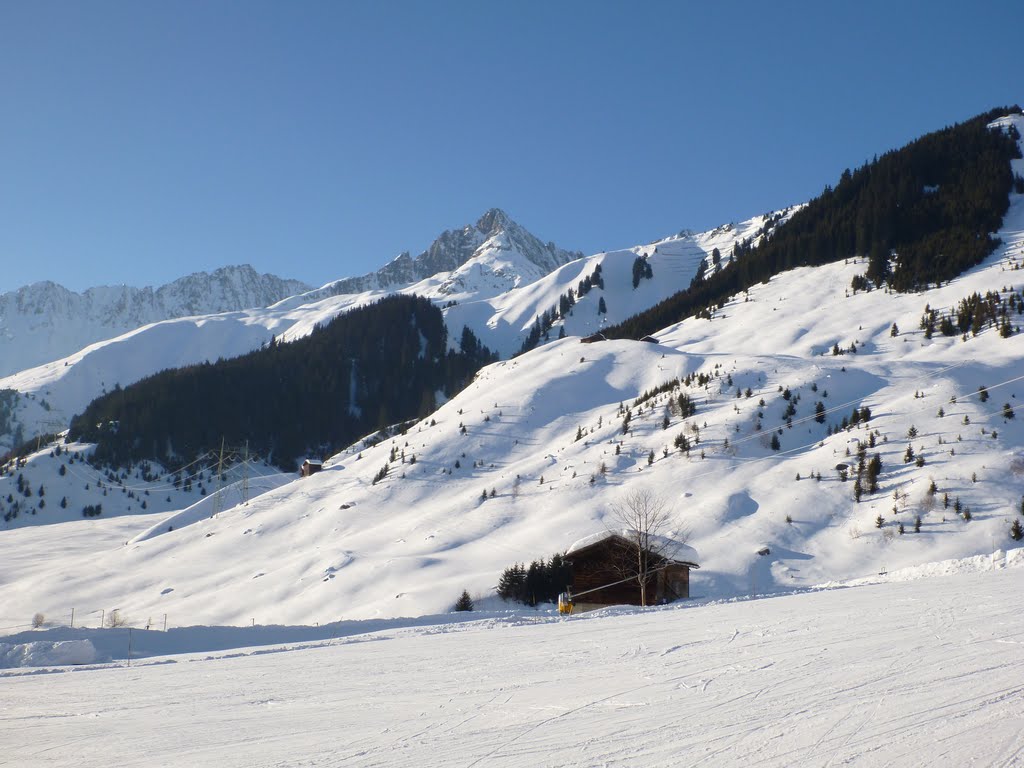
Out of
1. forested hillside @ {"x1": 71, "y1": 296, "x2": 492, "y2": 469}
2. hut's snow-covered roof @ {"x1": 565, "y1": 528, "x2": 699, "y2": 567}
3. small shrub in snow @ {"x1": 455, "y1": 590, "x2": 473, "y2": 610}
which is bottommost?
Answer: small shrub in snow @ {"x1": 455, "y1": 590, "x2": 473, "y2": 610}

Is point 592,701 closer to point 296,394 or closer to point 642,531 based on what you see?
point 642,531

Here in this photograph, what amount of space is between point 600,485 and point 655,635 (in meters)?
37.3

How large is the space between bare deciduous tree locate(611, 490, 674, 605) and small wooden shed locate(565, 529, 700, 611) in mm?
48

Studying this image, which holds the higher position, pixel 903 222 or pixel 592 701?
pixel 903 222

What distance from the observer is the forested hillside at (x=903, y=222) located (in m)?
86.8

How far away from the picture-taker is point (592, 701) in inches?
314

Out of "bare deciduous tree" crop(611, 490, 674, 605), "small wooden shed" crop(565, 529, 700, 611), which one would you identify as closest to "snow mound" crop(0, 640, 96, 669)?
"bare deciduous tree" crop(611, 490, 674, 605)

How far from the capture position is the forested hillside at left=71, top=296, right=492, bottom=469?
145000mm

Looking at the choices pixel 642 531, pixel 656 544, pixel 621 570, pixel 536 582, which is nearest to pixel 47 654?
pixel 536 582

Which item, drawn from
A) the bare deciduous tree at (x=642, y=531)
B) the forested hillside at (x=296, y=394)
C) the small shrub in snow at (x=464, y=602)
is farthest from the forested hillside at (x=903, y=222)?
the small shrub in snow at (x=464, y=602)

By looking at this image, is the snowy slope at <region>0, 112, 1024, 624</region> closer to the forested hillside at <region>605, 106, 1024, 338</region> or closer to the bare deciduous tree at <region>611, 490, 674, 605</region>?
the bare deciduous tree at <region>611, 490, 674, 605</region>

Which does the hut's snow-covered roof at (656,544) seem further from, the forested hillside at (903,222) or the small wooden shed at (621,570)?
the forested hillside at (903,222)

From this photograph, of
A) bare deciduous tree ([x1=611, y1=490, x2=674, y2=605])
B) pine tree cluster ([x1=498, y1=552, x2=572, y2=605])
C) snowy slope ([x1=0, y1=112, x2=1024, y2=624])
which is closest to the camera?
bare deciduous tree ([x1=611, y1=490, x2=674, y2=605])

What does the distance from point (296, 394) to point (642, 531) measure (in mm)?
131740
